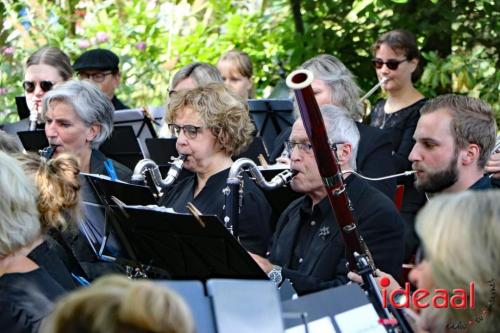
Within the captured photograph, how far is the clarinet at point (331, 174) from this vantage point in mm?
3697

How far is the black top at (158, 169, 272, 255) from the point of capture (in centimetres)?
477

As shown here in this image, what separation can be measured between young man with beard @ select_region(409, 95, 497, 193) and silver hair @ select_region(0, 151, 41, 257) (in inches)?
74.4

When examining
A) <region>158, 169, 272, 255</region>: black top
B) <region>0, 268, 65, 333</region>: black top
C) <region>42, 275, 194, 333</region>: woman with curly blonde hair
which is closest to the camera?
<region>42, 275, 194, 333</region>: woman with curly blonde hair

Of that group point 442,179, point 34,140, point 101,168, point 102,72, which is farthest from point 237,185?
point 102,72

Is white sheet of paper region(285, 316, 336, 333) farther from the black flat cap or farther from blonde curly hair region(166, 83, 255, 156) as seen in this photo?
the black flat cap

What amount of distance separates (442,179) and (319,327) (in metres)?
1.72

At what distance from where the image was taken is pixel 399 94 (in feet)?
21.7

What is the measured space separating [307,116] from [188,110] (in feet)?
5.00

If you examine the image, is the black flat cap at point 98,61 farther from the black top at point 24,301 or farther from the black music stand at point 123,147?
the black top at point 24,301

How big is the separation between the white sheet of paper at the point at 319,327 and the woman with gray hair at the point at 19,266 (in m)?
0.83

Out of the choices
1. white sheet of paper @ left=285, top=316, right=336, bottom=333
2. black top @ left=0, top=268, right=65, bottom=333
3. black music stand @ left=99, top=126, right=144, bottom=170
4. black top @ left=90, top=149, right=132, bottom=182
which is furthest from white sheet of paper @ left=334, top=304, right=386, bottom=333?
black music stand @ left=99, top=126, right=144, bottom=170

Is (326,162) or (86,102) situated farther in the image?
(86,102)

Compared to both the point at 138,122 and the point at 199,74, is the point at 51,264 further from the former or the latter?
the point at 138,122
